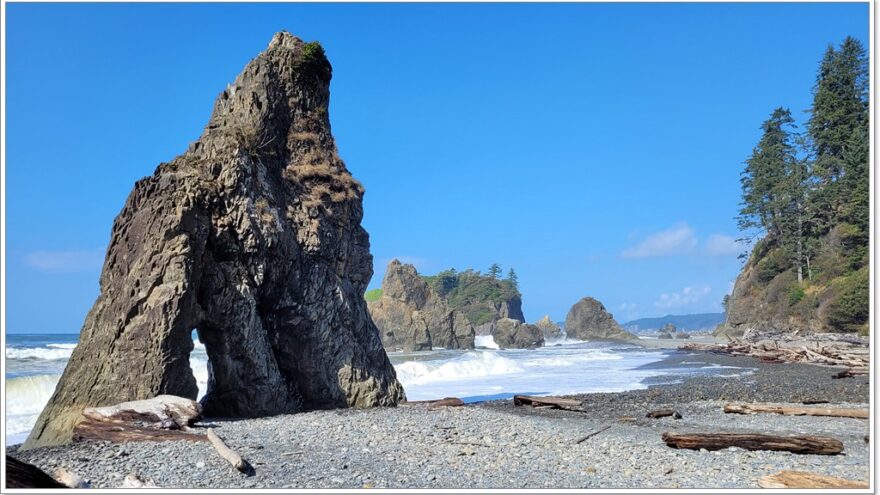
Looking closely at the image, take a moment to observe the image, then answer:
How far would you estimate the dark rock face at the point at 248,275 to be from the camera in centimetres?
1191

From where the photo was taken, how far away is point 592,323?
3780 inches

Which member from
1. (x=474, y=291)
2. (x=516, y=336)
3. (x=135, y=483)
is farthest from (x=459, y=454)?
(x=474, y=291)

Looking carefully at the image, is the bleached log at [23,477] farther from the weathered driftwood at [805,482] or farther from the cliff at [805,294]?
the cliff at [805,294]

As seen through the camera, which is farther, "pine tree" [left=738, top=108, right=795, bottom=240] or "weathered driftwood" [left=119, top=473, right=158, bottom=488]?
"pine tree" [left=738, top=108, right=795, bottom=240]

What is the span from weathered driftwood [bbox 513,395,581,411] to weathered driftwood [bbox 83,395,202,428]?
850 centimetres

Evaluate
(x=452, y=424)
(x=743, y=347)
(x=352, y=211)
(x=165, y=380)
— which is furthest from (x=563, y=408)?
(x=743, y=347)

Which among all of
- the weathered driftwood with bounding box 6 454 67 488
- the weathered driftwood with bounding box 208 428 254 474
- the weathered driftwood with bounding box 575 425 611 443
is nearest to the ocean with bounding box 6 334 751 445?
the weathered driftwood with bounding box 208 428 254 474

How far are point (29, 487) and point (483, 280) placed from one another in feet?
423

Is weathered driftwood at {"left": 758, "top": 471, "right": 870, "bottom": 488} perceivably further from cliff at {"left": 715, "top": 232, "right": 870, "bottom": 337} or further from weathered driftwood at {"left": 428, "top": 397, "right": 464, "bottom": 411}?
cliff at {"left": 715, "top": 232, "right": 870, "bottom": 337}

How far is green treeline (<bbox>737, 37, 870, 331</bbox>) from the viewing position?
43000 millimetres

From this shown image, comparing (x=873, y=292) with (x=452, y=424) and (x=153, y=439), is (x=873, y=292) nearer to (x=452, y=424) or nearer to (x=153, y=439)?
(x=452, y=424)

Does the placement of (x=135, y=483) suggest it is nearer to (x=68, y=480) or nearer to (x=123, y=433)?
(x=68, y=480)

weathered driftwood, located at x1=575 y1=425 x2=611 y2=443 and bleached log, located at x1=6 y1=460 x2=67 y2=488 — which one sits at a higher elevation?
bleached log, located at x1=6 y1=460 x2=67 y2=488

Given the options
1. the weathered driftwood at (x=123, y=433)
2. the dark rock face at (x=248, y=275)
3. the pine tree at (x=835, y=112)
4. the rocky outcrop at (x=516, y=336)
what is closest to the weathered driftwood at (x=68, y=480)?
the weathered driftwood at (x=123, y=433)
